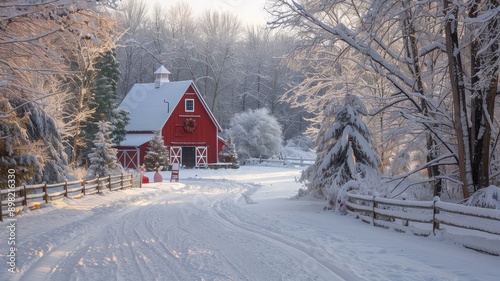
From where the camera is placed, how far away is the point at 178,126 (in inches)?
2175

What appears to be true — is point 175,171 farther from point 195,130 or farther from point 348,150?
point 348,150

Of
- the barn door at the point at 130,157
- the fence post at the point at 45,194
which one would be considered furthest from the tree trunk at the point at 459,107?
the barn door at the point at 130,157

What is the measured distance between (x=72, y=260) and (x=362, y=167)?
12294mm

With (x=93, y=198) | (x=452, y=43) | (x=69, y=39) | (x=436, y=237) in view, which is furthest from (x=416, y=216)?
(x=93, y=198)

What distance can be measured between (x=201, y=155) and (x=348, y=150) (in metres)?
37.1

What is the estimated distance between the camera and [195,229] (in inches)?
580

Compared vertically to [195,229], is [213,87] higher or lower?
higher

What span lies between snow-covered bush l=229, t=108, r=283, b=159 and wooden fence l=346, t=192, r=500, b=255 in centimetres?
4962

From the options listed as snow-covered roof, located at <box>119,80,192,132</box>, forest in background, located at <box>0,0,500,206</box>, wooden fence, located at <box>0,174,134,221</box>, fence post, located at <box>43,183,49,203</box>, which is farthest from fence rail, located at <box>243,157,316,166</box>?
fence post, located at <box>43,183,49,203</box>

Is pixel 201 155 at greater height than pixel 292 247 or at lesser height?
greater

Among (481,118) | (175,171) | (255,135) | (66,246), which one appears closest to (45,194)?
(66,246)

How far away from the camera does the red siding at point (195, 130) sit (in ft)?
180

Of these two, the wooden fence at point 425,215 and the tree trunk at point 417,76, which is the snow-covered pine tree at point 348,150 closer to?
the tree trunk at point 417,76

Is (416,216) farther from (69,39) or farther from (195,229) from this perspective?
(69,39)
